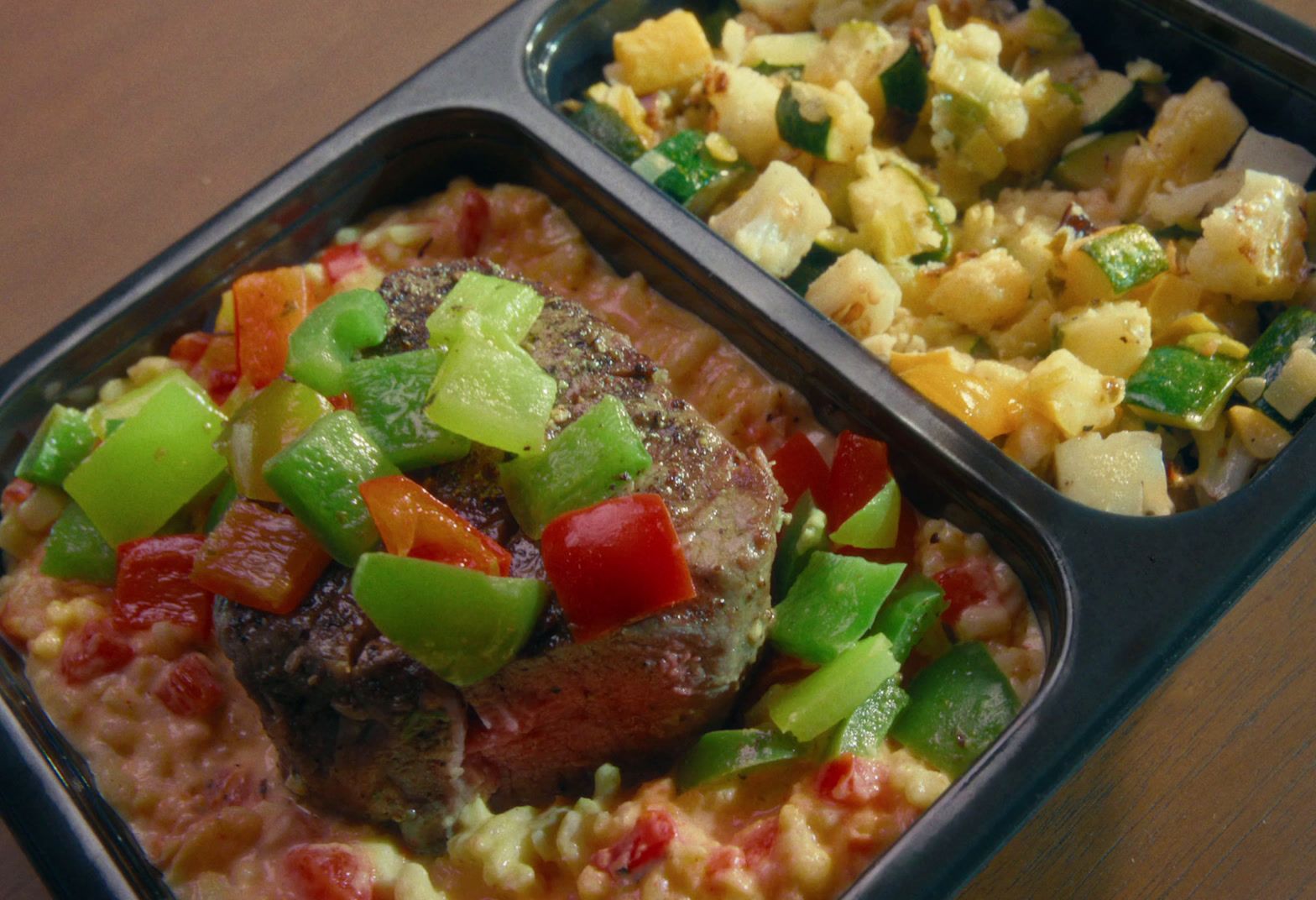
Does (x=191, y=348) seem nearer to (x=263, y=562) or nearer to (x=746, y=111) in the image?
(x=263, y=562)

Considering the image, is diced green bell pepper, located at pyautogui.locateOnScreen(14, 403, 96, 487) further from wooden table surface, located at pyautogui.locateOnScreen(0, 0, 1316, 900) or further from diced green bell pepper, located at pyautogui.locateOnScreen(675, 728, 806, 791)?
diced green bell pepper, located at pyautogui.locateOnScreen(675, 728, 806, 791)

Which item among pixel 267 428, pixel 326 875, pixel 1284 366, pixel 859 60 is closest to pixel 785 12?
pixel 859 60

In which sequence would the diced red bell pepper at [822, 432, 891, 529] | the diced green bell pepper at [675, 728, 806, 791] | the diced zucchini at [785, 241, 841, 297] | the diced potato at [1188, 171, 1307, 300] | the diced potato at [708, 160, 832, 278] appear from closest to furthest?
the diced green bell pepper at [675, 728, 806, 791], the diced red bell pepper at [822, 432, 891, 529], the diced potato at [1188, 171, 1307, 300], the diced potato at [708, 160, 832, 278], the diced zucchini at [785, 241, 841, 297]

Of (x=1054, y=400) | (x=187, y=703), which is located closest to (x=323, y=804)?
(x=187, y=703)

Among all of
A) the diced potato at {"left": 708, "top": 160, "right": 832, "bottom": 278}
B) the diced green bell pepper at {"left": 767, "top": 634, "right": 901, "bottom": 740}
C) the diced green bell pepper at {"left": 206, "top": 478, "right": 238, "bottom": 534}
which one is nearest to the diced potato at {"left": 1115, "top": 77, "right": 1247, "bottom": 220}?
the diced potato at {"left": 708, "top": 160, "right": 832, "bottom": 278}

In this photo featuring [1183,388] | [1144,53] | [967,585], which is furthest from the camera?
[1144,53]

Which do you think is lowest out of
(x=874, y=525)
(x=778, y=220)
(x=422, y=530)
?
(x=422, y=530)
